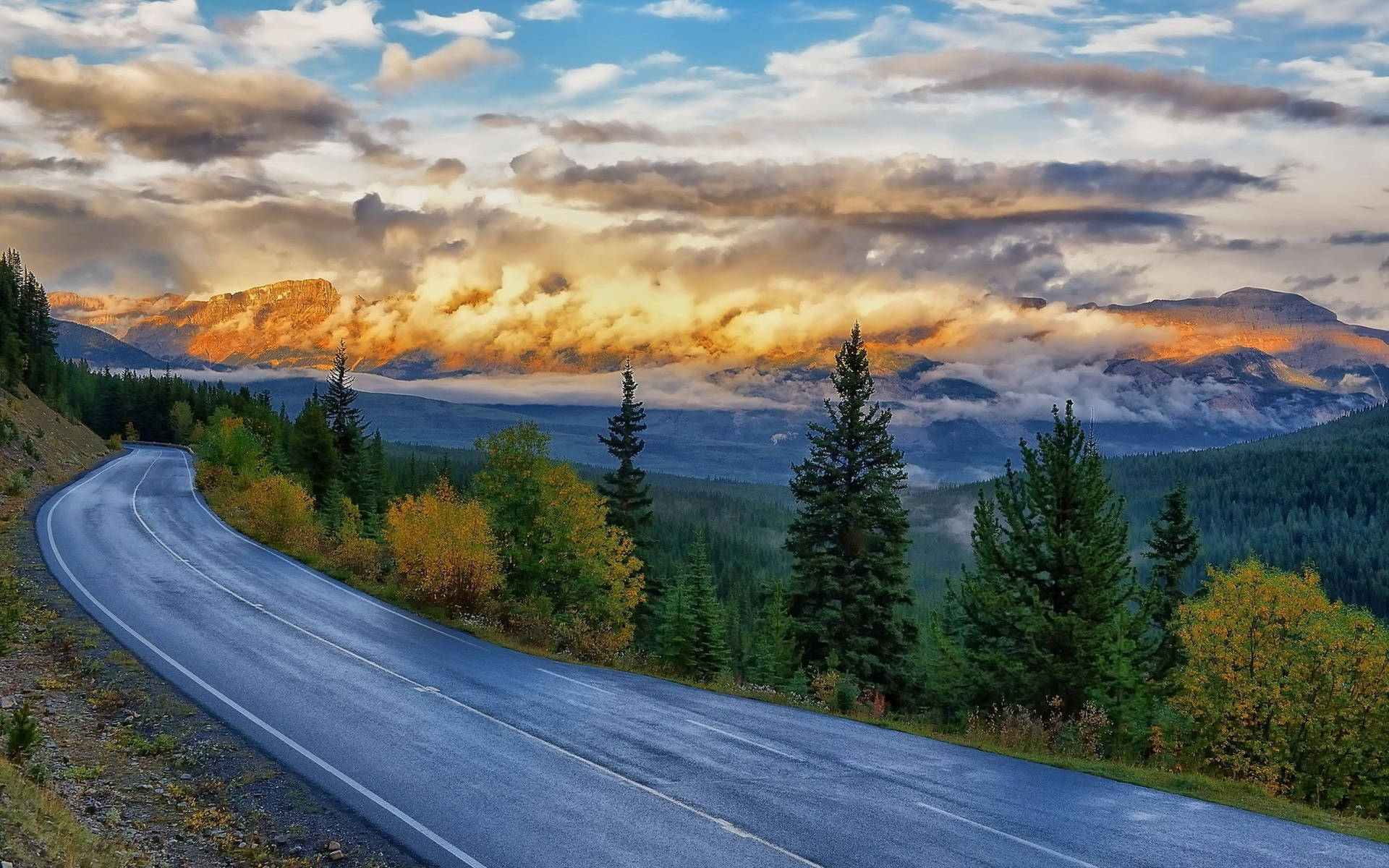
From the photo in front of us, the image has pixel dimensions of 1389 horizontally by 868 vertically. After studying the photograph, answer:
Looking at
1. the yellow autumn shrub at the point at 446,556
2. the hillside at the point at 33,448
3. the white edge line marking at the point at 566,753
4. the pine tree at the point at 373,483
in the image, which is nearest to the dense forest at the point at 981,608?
the yellow autumn shrub at the point at 446,556

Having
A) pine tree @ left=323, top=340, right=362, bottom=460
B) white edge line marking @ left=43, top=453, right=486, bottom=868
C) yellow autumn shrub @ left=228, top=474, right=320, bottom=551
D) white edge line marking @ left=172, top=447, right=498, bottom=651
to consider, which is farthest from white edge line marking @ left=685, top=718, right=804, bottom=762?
pine tree @ left=323, top=340, right=362, bottom=460

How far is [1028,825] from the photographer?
44.5 feet

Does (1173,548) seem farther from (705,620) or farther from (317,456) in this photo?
(317,456)

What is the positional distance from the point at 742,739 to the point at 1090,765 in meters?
6.56

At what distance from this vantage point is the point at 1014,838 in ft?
42.5

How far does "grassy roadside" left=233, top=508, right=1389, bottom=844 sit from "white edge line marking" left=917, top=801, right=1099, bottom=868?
5.00 meters

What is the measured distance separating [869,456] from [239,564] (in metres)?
26.1

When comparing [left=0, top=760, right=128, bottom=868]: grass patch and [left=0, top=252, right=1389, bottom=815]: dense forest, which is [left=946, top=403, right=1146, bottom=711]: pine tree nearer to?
[left=0, top=252, right=1389, bottom=815]: dense forest

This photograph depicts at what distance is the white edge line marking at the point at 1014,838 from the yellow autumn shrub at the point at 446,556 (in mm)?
20501

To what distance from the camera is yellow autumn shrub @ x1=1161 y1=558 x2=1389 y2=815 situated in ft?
115

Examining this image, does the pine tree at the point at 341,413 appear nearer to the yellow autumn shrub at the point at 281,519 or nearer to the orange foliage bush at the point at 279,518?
the orange foliage bush at the point at 279,518

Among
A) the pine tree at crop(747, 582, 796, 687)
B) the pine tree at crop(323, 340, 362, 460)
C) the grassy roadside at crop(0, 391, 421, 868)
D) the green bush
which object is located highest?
the pine tree at crop(323, 340, 362, 460)

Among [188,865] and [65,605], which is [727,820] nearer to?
[188,865]

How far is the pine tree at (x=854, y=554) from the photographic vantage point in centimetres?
3959
